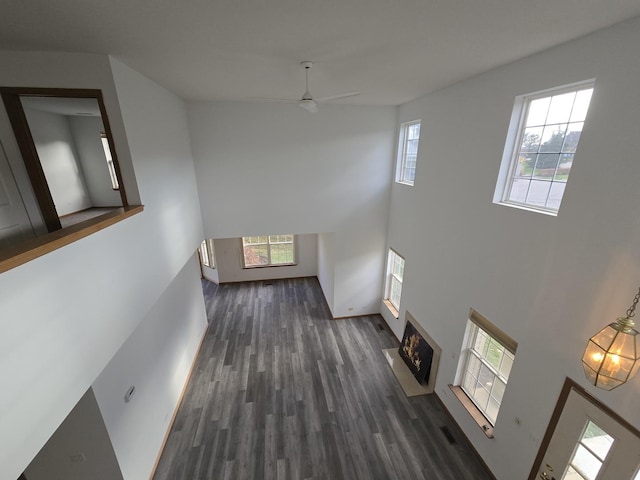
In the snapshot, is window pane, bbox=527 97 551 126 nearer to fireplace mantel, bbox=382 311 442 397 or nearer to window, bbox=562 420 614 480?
window, bbox=562 420 614 480

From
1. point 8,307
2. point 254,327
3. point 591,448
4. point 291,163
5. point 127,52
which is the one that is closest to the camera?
point 8,307

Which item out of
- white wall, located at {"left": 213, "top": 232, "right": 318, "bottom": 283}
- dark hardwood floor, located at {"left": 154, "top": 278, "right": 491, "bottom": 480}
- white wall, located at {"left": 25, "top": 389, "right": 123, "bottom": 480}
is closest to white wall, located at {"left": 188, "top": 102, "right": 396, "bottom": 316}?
dark hardwood floor, located at {"left": 154, "top": 278, "right": 491, "bottom": 480}

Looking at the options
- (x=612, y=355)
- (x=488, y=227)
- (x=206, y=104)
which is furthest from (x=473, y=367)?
(x=206, y=104)

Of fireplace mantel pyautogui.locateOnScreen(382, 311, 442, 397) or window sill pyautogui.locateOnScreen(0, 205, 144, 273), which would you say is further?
fireplace mantel pyautogui.locateOnScreen(382, 311, 442, 397)

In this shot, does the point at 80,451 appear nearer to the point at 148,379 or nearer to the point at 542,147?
the point at 148,379

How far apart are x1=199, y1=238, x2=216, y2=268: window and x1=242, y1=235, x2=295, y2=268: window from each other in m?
1.01

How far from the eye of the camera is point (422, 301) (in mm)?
4723

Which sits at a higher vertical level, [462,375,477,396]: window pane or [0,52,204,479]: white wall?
[0,52,204,479]: white wall

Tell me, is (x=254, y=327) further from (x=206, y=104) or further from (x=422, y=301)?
(x=206, y=104)

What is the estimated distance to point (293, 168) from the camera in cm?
538

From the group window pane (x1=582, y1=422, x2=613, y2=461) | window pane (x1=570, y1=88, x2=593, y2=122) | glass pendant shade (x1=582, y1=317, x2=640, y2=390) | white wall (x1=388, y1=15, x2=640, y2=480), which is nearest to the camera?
glass pendant shade (x1=582, y1=317, x2=640, y2=390)

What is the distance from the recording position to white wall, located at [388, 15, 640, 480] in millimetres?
1954

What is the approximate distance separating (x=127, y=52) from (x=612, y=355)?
4.46 metres

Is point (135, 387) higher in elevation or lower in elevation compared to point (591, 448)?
lower
